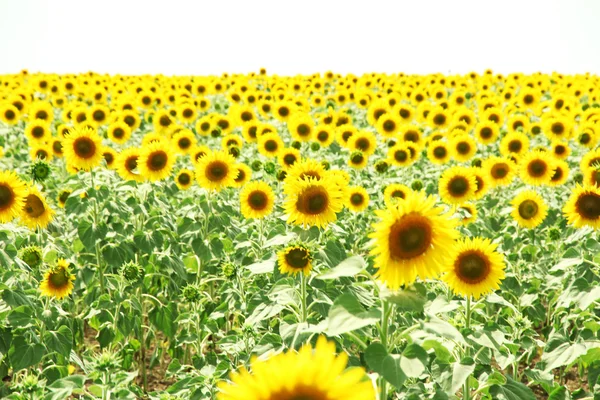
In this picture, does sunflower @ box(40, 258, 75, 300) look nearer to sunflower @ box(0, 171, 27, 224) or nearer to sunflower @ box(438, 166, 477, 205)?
sunflower @ box(0, 171, 27, 224)

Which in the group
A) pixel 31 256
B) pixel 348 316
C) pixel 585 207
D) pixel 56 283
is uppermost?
pixel 585 207

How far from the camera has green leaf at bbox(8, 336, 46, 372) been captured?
3.84 metres

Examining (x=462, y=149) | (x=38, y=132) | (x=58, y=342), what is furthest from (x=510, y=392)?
(x=38, y=132)

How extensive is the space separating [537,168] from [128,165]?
5024 millimetres

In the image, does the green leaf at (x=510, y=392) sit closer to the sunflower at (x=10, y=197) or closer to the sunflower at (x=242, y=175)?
the sunflower at (x=10, y=197)

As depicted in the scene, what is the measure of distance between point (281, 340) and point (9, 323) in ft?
6.17

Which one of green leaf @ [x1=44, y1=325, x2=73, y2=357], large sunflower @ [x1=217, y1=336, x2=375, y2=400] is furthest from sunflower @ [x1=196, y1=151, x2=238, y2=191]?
large sunflower @ [x1=217, y1=336, x2=375, y2=400]

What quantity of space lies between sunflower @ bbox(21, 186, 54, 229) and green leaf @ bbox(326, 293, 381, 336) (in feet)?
10.5

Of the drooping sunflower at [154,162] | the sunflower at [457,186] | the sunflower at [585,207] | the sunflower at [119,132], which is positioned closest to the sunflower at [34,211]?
the drooping sunflower at [154,162]

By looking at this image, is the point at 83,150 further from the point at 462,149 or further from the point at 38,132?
the point at 462,149

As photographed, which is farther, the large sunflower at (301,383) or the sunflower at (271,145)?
the sunflower at (271,145)

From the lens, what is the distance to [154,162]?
20.5ft

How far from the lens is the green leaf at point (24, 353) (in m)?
3.84

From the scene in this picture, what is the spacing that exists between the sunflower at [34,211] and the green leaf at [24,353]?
1.09m
